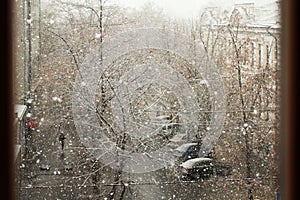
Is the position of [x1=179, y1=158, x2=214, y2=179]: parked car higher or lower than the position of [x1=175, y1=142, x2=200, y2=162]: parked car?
lower

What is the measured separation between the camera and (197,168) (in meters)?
2.28

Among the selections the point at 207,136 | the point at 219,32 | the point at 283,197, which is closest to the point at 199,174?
the point at 207,136

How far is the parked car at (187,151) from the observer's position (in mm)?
2266

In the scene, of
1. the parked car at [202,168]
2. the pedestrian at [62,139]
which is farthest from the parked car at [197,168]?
the pedestrian at [62,139]

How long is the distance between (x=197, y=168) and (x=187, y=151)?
97 millimetres

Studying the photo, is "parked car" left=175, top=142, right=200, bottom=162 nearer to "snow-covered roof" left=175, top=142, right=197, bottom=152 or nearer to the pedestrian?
"snow-covered roof" left=175, top=142, right=197, bottom=152

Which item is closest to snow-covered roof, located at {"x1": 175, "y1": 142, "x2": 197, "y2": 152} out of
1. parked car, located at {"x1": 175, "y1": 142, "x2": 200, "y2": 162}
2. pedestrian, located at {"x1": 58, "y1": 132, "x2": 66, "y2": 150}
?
parked car, located at {"x1": 175, "y1": 142, "x2": 200, "y2": 162}

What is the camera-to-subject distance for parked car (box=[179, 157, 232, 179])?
7.42 ft

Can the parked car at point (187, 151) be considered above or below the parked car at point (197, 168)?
above

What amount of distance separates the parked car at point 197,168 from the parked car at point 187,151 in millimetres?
22

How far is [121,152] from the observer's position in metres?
2.26

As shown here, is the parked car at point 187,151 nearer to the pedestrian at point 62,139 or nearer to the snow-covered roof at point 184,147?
the snow-covered roof at point 184,147

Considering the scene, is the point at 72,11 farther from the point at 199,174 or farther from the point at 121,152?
the point at 199,174

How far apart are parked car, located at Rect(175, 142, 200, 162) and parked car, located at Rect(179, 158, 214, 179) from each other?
2cm
